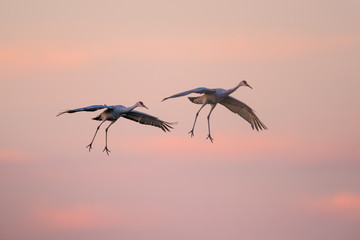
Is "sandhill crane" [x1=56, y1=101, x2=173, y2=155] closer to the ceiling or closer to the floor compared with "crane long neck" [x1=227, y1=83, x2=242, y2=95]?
closer to the floor

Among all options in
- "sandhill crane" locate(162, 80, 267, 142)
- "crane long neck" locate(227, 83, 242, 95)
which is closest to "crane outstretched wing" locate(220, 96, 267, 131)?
"sandhill crane" locate(162, 80, 267, 142)

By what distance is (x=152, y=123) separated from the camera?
55.7 meters

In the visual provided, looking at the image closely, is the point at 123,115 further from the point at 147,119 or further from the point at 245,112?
the point at 245,112

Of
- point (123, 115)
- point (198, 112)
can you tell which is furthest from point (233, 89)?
point (123, 115)

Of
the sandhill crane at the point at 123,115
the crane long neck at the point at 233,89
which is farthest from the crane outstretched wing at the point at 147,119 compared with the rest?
the crane long neck at the point at 233,89

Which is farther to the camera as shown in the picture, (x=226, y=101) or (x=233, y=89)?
(x=226, y=101)

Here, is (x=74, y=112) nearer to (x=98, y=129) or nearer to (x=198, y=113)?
(x=98, y=129)

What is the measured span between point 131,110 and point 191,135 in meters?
4.95

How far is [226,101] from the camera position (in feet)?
183

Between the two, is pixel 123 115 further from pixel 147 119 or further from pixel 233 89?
pixel 233 89

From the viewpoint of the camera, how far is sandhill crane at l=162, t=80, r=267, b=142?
168ft

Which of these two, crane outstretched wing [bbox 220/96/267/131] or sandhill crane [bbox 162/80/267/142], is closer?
sandhill crane [bbox 162/80/267/142]

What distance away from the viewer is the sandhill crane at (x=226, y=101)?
5123cm

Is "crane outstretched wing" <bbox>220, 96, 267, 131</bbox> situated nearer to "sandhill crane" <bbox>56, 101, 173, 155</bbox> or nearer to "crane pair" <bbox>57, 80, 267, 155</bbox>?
"crane pair" <bbox>57, 80, 267, 155</bbox>
